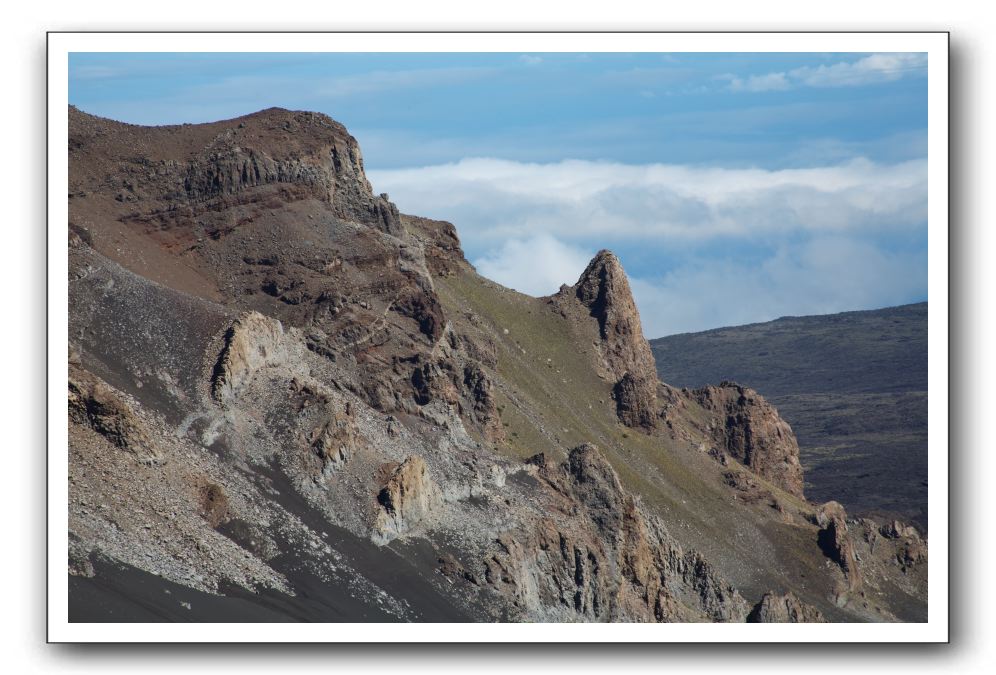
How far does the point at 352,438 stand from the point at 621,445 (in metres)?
44.0

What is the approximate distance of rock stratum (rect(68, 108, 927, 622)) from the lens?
240 ft

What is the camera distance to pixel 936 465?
5769cm

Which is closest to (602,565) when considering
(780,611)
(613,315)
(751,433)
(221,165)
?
(780,611)

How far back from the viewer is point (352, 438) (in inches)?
3455

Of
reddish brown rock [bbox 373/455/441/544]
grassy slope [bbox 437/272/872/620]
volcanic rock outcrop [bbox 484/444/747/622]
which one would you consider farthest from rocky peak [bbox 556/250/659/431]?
reddish brown rock [bbox 373/455/441/544]

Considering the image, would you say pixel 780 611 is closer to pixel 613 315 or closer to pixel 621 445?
pixel 621 445

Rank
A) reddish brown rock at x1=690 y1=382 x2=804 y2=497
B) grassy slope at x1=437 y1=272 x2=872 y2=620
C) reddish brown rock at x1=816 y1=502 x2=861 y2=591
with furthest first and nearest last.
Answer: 1. reddish brown rock at x1=690 y1=382 x2=804 y2=497
2. reddish brown rock at x1=816 y1=502 x2=861 y2=591
3. grassy slope at x1=437 y1=272 x2=872 y2=620

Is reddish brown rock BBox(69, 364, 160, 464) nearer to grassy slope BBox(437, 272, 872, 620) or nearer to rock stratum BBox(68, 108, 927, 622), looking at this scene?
rock stratum BBox(68, 108, 927, 622)

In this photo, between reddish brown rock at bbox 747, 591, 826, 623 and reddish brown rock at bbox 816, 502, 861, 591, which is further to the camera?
reddish brown rock at bbox 816, 502, 861, 591

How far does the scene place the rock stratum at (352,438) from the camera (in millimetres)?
Answer: 73188

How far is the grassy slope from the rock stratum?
30 cm

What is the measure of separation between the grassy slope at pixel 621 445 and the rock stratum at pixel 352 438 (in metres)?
0.30

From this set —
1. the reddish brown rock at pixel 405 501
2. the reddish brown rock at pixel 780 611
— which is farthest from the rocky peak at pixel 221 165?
the reddish brown rock at pixel 780 611

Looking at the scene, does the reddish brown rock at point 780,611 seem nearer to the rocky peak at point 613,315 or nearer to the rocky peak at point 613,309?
the rocky peak at point 613,315
